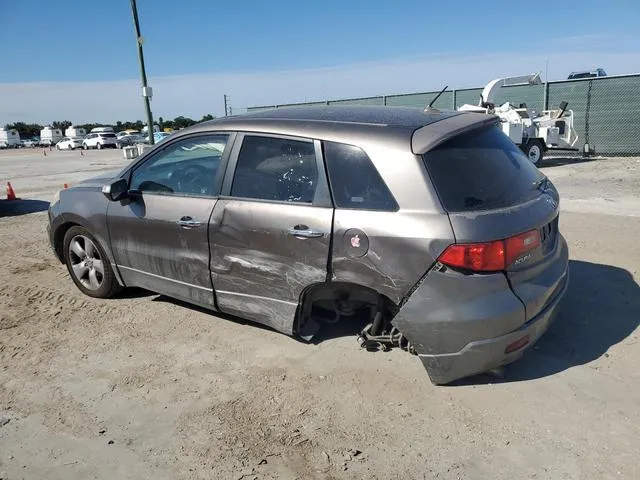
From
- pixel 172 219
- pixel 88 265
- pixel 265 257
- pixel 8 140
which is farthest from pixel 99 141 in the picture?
pixel 265 257

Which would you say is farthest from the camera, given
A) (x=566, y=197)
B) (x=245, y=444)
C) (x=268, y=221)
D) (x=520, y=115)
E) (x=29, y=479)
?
(x=520, y=115)

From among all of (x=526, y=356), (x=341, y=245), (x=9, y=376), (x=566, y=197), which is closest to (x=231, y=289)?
(x=341, y=245)

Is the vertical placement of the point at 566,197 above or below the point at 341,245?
below

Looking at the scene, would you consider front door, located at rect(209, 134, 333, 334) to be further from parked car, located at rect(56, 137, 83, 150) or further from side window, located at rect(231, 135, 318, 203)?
parked car, located at rect(56, 137, 83, 150)

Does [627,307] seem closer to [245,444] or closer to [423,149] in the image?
[423,149]

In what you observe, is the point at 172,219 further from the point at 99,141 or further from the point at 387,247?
the point at 99,141

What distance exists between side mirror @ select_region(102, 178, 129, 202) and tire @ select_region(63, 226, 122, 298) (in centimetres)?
67

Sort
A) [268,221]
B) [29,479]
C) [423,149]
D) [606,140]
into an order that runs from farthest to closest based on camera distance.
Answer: [606,140]
[268,221]
[423,149]
[29,479]

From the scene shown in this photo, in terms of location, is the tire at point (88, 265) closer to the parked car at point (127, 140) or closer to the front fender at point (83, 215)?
the front fender at point (83, 215)

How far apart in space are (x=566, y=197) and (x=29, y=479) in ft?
32.8

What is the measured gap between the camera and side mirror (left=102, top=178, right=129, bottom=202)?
4.31m

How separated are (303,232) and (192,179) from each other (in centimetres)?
131

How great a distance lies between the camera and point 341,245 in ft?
10.7

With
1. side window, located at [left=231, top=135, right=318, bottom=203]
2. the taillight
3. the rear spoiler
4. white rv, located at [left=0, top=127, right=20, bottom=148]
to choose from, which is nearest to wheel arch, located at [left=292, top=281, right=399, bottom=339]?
the taillight
